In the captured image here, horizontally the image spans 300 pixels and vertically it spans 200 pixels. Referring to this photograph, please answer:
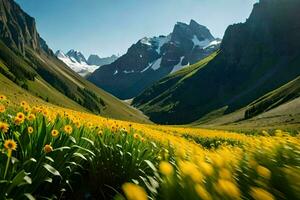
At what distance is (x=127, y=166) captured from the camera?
822 cm

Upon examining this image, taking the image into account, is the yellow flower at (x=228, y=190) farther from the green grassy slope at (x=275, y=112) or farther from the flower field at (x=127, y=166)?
the green grassy slope at (x=275, y=112)

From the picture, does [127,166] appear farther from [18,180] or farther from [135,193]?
[135,193]

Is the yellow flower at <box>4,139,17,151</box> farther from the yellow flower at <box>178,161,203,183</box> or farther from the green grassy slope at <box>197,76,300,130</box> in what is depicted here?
the green grassy slope at <box>197,76,300,130</box>

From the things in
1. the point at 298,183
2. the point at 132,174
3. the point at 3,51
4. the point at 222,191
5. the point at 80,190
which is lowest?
the point at 80,190

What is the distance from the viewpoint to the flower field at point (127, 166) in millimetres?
3128

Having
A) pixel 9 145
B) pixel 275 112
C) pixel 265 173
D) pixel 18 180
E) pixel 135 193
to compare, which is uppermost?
pixel 275 112

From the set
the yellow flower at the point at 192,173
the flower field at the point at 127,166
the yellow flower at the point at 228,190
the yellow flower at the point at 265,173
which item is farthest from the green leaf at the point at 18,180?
the yellow flower at the point at 228,190

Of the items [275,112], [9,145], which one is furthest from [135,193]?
[275,112]

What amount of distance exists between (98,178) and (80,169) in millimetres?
367

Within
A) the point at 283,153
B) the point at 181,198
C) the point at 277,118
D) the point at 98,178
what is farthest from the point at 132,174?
the point at 277,118

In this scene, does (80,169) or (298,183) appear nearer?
(298,183)

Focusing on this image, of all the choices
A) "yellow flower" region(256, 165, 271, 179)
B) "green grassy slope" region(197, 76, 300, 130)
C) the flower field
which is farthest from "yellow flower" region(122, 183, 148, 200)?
"green grassy slope" region(197, 76, 300, 130)

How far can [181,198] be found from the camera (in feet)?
10.2

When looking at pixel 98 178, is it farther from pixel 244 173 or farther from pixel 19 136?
pixel 244 173
